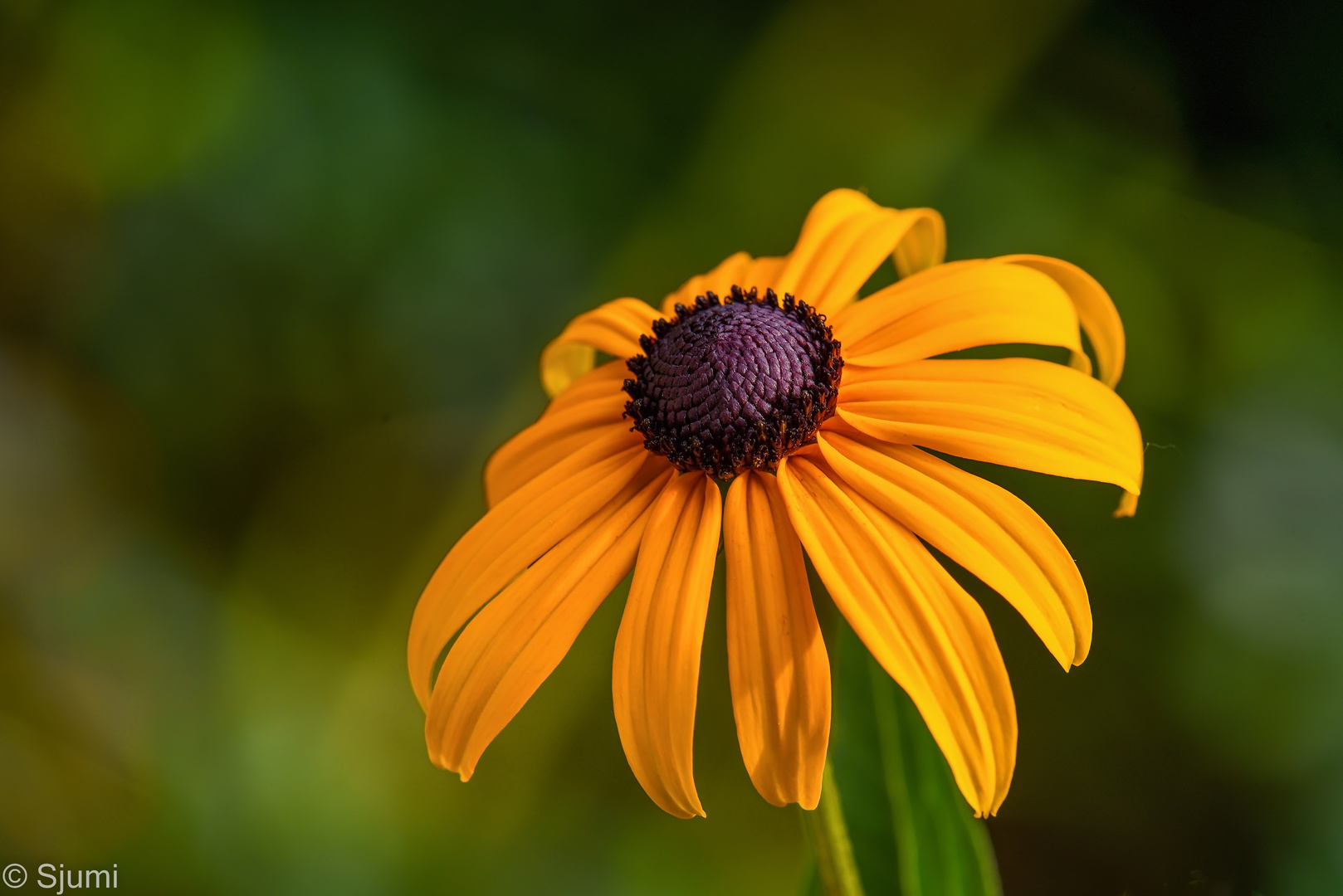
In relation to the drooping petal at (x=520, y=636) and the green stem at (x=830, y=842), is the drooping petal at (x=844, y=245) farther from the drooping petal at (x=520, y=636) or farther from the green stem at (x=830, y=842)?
the green stem at (x=830, y=842)

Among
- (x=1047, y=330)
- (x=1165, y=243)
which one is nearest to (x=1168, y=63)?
(x=1165, y=243)

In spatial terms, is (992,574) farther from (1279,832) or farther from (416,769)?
(416,769)

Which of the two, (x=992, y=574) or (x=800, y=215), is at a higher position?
(x=800, y=215)

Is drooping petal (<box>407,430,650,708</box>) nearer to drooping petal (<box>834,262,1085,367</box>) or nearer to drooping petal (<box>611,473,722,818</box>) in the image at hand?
drooping petal (<box>611,473,722,818</box>)

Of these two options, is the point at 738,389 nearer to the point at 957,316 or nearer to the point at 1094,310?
the point at 957,316

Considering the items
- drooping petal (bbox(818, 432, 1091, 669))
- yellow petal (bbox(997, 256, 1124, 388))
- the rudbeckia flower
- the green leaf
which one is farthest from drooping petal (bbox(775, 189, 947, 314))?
the green leaf

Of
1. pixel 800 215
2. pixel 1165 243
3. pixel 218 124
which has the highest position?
pixel 218 124
